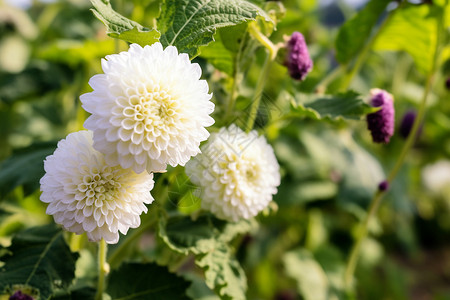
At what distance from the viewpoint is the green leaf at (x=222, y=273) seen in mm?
836

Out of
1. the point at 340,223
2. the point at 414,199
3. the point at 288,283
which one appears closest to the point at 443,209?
the point at 414,199

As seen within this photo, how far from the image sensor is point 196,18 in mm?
740

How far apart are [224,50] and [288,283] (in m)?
1.40

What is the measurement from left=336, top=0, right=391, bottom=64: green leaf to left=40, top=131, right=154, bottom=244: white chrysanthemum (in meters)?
0.77

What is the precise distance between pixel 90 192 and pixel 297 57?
461mm

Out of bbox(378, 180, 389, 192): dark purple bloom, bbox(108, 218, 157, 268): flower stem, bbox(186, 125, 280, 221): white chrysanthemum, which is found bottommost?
bbox(108, 218, 157, 268): flower stem

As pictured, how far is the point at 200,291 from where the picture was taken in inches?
45.7

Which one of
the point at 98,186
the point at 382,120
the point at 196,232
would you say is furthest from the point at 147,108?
the point at 382,120

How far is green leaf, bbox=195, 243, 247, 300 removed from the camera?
0.84 meters

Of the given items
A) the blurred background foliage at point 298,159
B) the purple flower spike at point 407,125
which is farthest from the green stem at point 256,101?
the purple flower spike at point 407,125

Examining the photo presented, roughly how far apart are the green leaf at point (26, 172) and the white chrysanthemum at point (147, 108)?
0.45 meters

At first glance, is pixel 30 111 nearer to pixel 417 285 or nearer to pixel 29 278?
pixel 29 278

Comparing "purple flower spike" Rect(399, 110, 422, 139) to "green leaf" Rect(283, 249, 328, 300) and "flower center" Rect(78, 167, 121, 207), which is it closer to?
"green leaf" Rect(283, 249, 328, 300)

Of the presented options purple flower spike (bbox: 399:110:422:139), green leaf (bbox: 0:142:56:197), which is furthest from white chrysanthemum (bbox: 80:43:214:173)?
purple flower spike (bbox: 399:110:422:139)
